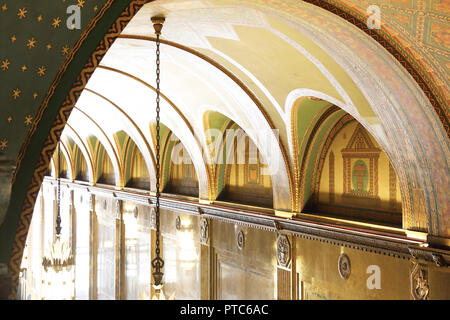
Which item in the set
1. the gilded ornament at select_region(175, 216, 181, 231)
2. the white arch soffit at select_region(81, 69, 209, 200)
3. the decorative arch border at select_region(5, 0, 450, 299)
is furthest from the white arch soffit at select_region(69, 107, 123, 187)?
the decorative arch border at select_region(5, 0, 450, 299)

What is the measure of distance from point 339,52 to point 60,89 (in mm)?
3411

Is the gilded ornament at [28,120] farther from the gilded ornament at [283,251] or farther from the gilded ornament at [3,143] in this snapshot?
the gilded ornament at [283,251]

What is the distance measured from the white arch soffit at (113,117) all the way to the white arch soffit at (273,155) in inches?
149

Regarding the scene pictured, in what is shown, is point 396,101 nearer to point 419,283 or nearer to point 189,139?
point 419,283

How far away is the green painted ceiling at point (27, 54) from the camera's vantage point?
9.64 feet

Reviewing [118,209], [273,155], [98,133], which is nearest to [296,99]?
[273,155]

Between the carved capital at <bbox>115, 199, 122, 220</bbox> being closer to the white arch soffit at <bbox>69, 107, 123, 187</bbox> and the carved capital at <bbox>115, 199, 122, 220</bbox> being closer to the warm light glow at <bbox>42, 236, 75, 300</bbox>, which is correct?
the white arch soffit at <bbox>69, 107, 123, 187</bbox>

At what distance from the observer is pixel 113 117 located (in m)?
12.8

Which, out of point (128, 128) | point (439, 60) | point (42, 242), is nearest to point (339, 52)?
point (439, 60)

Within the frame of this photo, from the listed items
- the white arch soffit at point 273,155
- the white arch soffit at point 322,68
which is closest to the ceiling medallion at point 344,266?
the white arch soffit at point 273,155

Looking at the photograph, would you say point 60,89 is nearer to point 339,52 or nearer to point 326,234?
point 339,52

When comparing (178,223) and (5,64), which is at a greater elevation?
(5,64)

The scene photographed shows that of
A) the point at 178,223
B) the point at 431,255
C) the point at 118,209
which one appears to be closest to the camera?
the point at 431,255

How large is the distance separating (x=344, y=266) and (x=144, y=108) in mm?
5560
